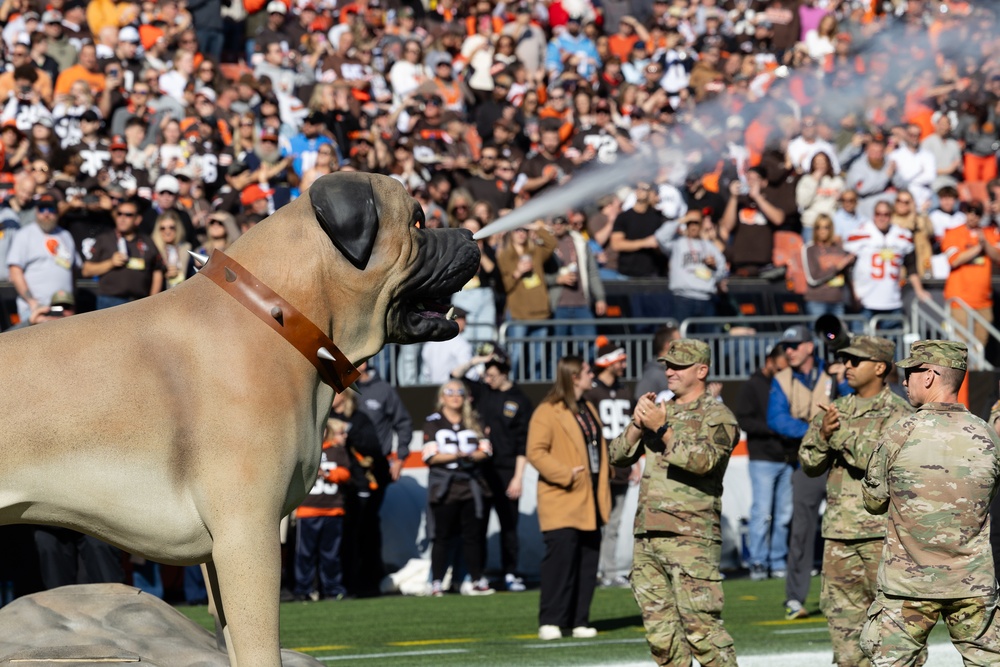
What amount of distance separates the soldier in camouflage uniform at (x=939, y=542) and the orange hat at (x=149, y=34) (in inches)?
619

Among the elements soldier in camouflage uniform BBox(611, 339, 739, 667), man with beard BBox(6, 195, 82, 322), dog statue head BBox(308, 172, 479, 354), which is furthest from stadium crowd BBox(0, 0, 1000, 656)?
dog statue head BBox(308, 172, 479, 354)

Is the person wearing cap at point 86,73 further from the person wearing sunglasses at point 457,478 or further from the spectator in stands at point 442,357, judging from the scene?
the person wearing sunglasses at point 457,478

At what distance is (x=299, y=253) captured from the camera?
5.97 meters

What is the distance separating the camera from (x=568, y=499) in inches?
535

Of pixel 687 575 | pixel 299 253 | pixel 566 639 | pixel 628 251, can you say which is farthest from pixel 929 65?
pixel 299 253

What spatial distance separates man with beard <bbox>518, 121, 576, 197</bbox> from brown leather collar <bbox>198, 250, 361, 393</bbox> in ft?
45.3

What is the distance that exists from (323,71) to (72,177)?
5.59 m

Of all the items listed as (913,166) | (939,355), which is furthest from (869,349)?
(913,166)

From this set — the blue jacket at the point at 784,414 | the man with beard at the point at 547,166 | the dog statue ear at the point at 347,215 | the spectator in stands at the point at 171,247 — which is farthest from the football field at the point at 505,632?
the dog statue ear at the point at 347,215

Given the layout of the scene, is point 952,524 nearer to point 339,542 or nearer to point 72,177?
point 339,542

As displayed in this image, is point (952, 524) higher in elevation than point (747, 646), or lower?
higher

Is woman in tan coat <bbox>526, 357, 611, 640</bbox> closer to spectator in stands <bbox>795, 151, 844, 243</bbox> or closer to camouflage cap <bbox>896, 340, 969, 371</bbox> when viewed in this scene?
camouflage cap <bbox>896, 340, 969, 371</bbox>

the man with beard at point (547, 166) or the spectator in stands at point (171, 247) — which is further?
the man with beard at point (547, 166)

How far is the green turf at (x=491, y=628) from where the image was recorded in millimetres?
11961
